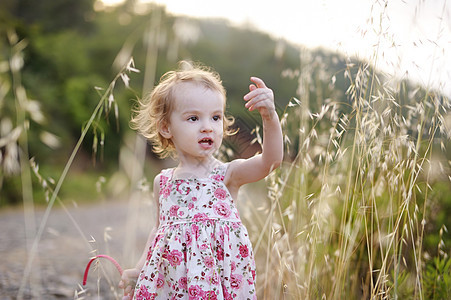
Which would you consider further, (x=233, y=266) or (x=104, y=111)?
(x=104, y=111)

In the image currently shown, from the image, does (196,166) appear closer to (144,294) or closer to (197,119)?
(197,119)

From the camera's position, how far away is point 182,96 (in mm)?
1655

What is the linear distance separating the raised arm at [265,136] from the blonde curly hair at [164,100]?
212 millimetres

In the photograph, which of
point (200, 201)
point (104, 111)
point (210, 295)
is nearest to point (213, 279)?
point (210, 295)

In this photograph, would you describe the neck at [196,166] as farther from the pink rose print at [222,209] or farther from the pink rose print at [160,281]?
the pink rose print at [160,281]

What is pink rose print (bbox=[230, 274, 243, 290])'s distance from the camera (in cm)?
155

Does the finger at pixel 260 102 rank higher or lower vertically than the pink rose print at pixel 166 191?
higher

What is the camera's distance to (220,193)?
1.64 meters

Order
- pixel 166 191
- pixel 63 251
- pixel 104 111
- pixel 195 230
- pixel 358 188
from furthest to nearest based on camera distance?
pixel 104 111
pixel 63 251
pixel 358 188
pixel 166 191
pixel 195 230

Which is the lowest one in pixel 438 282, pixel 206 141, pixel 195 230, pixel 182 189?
pixel 438 282

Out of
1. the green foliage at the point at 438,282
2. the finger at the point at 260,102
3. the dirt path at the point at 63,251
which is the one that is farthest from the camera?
the dirt path at the point at 63,251

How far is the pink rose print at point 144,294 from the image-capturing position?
62.1 inches

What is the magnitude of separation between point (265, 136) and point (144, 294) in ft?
2.06

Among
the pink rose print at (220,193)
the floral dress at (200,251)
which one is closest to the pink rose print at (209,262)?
the floral dress at (200,251)
